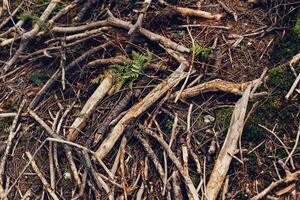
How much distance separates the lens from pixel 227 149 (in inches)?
141

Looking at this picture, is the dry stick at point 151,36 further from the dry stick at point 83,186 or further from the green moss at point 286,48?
the dry stick at point 83,186

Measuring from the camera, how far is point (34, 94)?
464 cm

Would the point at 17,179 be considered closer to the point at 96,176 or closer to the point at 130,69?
the point at 96,176

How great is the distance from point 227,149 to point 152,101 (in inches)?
33.1

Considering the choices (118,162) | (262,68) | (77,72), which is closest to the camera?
(118,162)

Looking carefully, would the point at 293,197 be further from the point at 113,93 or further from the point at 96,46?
the point at 96,46

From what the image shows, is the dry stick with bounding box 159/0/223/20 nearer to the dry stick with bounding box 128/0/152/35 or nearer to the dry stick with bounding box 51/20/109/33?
the dry stick with bounding box 128/0/152/35

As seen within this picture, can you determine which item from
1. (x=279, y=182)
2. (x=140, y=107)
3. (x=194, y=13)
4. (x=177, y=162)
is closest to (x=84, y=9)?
(x=194, y=13)

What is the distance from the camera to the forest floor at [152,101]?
3.62 metres

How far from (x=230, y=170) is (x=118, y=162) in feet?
3.20

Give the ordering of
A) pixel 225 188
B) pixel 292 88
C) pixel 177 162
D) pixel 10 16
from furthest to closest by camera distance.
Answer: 1. pixel 10 16
2. pixel 292 88
3. pixel 177 162
4. pixel 225 188

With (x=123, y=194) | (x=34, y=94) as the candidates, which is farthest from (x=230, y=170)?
(x=34, y=94)

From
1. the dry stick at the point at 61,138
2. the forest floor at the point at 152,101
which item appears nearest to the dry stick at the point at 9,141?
the forest floor at the point at 152,101

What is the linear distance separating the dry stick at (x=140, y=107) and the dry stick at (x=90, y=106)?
337 millimetres
